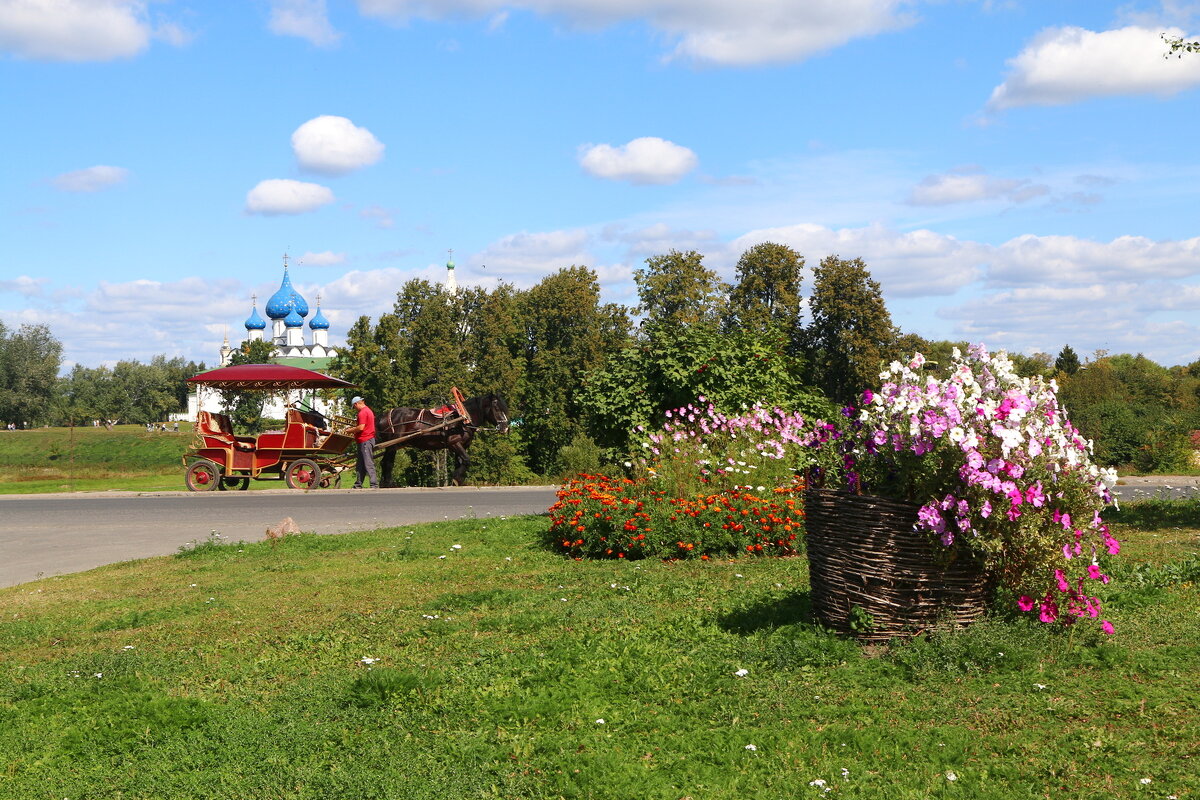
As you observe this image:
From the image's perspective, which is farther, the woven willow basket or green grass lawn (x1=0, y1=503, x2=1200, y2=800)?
the woven willow basket

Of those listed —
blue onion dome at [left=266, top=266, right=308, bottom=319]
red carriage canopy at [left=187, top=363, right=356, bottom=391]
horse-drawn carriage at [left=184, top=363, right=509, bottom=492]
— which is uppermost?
blue onion dome at [left=266, top=266, right=308, bottom=319]

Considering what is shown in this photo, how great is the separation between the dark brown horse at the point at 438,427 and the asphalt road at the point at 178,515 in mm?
2109

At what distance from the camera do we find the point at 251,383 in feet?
75.4

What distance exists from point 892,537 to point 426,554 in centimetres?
649

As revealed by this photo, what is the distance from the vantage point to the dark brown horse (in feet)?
77.5

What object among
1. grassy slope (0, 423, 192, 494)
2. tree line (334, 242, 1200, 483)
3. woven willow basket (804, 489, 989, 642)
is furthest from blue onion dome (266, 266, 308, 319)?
woven willow basket (804, 489, 989, 642)

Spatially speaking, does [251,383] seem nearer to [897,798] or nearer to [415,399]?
[415,399]

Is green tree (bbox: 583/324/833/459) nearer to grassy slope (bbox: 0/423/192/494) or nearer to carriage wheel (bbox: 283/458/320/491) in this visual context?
carriage wheel (bbox: 283/458/320/491)

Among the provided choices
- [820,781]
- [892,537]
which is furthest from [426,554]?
[820,781]

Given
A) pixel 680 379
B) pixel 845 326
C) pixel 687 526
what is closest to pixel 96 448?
pixel 845 326

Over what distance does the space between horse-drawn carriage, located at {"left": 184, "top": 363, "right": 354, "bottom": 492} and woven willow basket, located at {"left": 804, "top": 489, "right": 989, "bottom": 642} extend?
17.4m

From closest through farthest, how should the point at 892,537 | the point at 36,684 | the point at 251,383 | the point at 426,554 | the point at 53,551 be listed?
the point at 892,537 → the point at 36,684 → the point at 426,554 → the point at 53,551 → the point at 251,383

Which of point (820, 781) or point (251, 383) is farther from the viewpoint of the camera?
point (251, 383)

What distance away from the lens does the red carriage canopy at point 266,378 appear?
72.7ft
